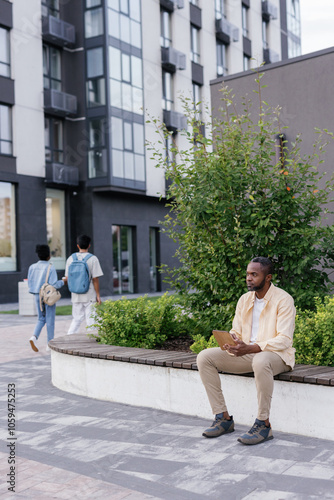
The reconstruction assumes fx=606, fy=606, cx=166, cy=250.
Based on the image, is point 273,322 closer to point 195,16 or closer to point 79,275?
point 79,275

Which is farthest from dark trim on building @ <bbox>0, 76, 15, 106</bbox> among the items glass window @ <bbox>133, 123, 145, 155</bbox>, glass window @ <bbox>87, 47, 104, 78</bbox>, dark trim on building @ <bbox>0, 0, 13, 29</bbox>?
glass window @ <bbox>133, 123, 145, 155</bbox>

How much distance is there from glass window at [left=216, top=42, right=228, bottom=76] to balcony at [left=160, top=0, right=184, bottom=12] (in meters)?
4.53

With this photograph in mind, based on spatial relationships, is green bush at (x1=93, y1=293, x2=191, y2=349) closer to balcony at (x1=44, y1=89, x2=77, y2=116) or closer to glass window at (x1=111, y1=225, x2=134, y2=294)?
balcony at (x1=44, y1=89, x2=77, y2=116)

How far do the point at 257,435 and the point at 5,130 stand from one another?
71.7 feet

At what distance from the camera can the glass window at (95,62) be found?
26.7m

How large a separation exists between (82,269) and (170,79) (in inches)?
964

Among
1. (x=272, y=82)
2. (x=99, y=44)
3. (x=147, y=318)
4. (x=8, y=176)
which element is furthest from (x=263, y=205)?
(x=99, y=44)

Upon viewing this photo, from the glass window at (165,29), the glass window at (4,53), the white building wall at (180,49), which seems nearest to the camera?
the glass window at (4,53)

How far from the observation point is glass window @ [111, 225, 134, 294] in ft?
95.4

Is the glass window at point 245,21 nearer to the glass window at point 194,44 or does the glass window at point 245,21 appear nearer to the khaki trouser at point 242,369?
the glass window at point 194,44

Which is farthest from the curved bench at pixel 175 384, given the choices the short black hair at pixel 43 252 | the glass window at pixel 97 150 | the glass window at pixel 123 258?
the glass window at pixel 123 258

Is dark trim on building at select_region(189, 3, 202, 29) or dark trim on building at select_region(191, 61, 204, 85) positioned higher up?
dark trim on building at select_region(189, 3, 202, 29)

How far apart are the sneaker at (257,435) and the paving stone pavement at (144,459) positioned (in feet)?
0.24

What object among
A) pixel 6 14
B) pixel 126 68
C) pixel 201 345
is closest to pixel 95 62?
pixel 126 68
